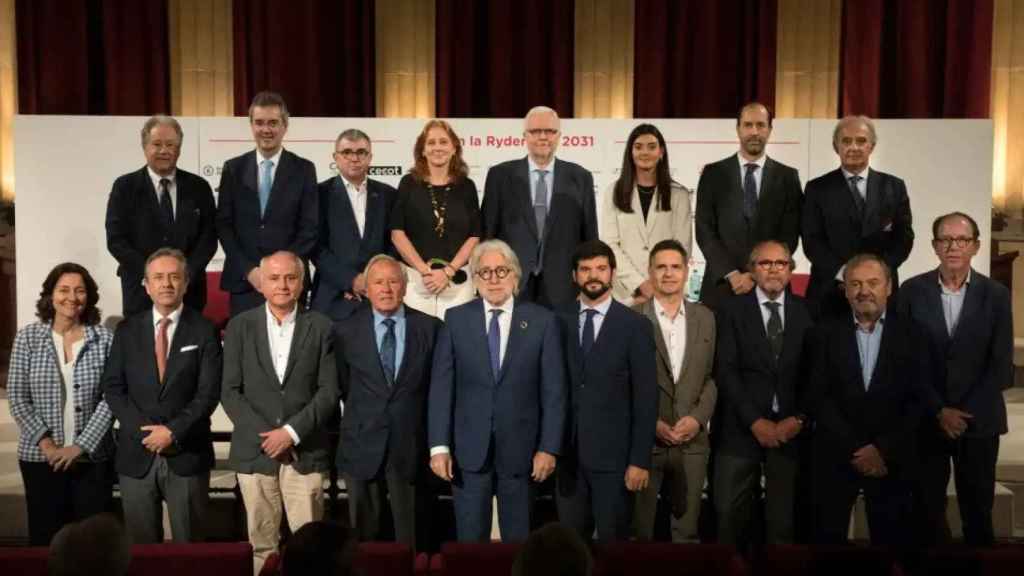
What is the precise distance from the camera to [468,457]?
3.83 metres

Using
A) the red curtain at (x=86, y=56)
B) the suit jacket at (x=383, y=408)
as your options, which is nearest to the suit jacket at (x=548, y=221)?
the suit jacket at (x=383, y=408)

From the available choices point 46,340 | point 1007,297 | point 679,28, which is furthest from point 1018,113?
point 46,340

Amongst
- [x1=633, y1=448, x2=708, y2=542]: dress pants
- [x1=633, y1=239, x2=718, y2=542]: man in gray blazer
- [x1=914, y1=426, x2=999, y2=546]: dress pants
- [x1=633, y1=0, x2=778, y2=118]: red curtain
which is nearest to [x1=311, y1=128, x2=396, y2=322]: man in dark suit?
[x1=633, y1=239, x2=718, y2=542]: man in gray blazer

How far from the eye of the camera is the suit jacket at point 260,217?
4660mm

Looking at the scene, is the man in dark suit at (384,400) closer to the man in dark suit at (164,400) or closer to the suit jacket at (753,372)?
the man in dark suit at (164,400)

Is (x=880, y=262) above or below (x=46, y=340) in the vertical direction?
above

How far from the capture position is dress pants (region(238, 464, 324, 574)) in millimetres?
3961

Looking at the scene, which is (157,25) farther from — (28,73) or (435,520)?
(435,520)

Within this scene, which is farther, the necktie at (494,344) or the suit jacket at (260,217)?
the suit jacket at (260,217)

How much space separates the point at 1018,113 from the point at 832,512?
5.66 m

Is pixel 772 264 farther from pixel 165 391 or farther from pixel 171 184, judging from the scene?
pixel 171 184

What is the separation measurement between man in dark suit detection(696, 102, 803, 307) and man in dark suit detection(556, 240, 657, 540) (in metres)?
0.92

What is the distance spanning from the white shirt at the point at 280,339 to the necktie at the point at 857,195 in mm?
2341

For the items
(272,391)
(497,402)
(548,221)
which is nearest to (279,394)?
(272,391)
